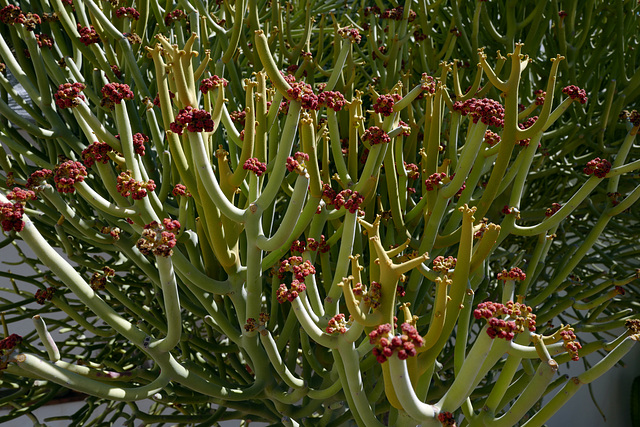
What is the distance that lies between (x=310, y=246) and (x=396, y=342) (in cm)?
38

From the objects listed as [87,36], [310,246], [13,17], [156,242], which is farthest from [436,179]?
[13,17]

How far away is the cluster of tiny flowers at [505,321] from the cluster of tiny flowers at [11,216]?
0.54 m

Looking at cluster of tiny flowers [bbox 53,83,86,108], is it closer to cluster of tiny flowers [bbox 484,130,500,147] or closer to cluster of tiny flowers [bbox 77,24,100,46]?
cluster of tiny flowers [bbox 77,24,100,46]

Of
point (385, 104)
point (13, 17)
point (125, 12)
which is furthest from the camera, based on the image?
point (125, 12)

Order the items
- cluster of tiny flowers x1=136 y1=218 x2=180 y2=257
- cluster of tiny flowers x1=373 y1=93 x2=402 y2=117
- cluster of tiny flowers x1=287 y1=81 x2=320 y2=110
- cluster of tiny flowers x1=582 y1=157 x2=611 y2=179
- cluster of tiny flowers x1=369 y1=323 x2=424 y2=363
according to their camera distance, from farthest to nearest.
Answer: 1. cluster of tiny flowers x1=582 y1=157 x2=611 y2=179
2. cluster of tiny flowers x1=373 y1=93 x2=402 y2=117
3. cluster of tiny flowers x1=287 y1=81 x2=320 y2=110
4. cluster of tiny flowers x1=136 y1=218 x2=180 y2=257
5. cluster of tiny flowers x1=369 y1=323 x2=424 y2=363

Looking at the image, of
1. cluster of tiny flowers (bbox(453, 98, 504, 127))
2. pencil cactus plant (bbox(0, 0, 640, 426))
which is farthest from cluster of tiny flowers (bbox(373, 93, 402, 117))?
cluster of tiny flowers (bbox(453, 98, 504, 127))

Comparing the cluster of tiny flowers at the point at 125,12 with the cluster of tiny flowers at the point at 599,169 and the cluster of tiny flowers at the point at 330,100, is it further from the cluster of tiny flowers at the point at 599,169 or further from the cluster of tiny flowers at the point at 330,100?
the cluster of tiny flowers at the point at 599,169

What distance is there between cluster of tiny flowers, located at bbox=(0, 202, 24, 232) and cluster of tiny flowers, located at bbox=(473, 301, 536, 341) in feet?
1.78

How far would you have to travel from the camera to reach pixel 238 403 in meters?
1.05

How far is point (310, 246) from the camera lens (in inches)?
36.2

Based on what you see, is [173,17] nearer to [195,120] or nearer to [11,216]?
[195,120]

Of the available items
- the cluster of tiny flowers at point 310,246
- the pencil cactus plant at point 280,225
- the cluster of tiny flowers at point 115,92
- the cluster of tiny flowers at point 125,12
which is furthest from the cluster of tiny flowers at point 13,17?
the cluster of tiny flowers at point 310,246

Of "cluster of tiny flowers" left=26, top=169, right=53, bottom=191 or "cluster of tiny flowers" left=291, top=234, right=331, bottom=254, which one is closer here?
"cluster of tiny flowers" left=26, top=169, right=53, bottom=191

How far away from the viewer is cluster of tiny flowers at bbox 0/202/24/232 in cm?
59
